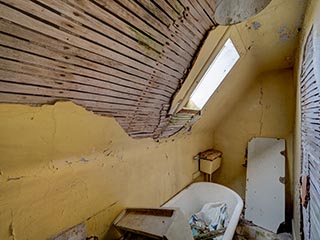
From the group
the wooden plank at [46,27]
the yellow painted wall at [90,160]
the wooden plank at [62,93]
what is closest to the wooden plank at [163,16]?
the wooden plank at [46,27]

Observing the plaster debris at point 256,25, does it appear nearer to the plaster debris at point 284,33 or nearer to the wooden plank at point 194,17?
the plaster debris at point 284,33

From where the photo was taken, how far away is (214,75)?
2.12 meters

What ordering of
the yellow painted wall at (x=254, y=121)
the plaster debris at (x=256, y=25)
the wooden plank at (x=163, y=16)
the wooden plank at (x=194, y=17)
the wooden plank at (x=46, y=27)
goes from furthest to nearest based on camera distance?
the yellow painted wall at (x=254, y=121)
the plaster debris at (x=256, y=25)
the wooden plank at (x=194, y=17)
the wooden plank at (x=163, y=16)
the wooden plank at (x=46, y=27)

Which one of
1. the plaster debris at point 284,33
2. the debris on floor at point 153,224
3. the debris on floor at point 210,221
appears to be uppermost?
the plaster debris at point 284,33

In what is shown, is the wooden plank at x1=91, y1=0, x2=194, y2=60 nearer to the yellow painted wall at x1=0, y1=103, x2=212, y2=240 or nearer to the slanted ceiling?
the slanted ceiling

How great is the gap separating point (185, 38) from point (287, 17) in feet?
2.77

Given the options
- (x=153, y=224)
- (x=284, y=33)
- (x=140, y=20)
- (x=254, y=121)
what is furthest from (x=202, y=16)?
(x=254, y=121)

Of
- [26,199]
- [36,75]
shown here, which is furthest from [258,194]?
[36,75]

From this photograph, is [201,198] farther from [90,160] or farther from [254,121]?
[90,160]

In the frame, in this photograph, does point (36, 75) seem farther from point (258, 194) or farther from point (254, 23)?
point (258, 194)

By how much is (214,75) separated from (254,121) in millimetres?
1329

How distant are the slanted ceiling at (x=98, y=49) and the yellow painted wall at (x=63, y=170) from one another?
0.10 metres

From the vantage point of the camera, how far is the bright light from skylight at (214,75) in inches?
75.7

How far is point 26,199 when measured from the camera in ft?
3.17
